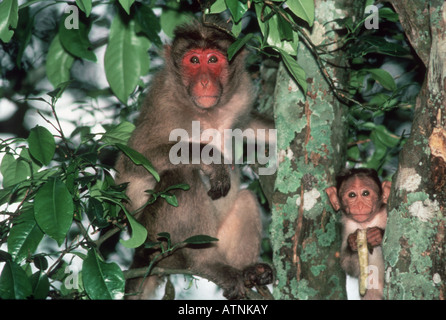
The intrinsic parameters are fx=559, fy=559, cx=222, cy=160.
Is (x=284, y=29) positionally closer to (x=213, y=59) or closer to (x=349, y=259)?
(x=213, y=59)

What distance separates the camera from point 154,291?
5.12 metres

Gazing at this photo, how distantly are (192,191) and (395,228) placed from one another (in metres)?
1.99

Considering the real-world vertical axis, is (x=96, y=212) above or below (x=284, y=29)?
below

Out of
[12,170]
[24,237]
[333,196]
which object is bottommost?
[24,237]

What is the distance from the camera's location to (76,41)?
4.42 meters

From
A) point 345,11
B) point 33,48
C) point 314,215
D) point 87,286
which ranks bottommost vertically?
point 87,286

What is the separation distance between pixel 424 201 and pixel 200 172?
227cm

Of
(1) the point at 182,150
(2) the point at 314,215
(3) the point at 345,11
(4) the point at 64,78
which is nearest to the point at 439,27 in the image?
(3) the point at 345,11

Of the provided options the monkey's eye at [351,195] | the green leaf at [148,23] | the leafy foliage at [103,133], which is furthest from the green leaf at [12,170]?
the monkey's eye at [351,195]

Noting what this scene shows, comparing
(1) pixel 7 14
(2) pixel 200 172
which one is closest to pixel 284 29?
(1) pixel 7 14

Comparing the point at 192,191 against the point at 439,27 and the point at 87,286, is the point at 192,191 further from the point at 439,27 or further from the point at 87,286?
the point at 439,27

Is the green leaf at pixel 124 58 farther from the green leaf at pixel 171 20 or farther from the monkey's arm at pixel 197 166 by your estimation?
the monkey's arm at pixel 197 166

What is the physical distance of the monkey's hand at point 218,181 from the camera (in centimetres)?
471

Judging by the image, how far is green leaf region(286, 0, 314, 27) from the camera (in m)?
3.30
